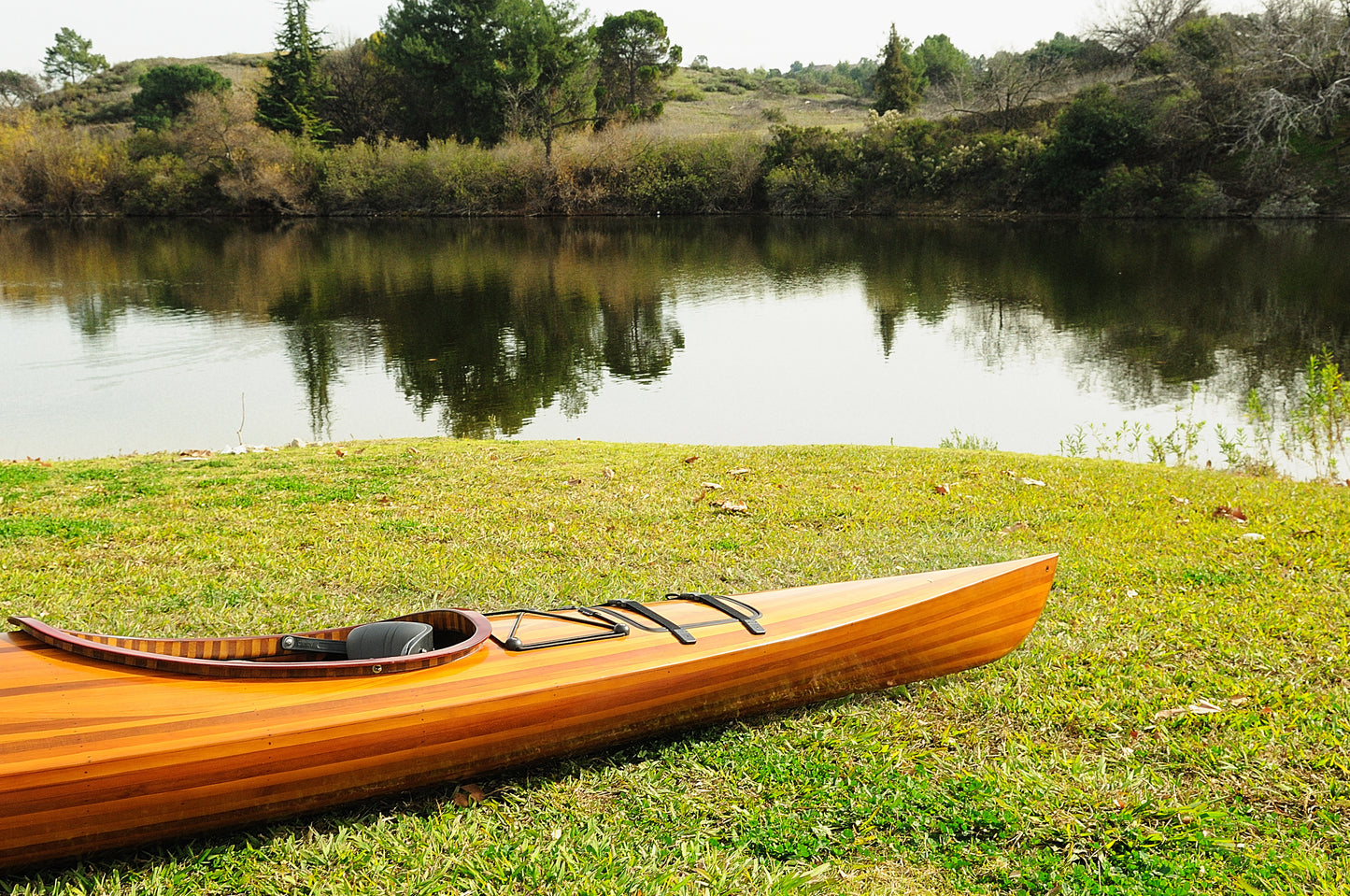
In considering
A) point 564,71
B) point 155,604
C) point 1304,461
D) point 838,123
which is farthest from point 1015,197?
point 155,604

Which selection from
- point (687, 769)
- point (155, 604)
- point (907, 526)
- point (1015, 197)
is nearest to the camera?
point (687, 769)

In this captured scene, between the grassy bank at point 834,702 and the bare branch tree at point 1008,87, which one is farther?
the bare branch tree at point 1008,87

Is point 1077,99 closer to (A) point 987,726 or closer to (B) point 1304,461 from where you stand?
(B) point 1304,461

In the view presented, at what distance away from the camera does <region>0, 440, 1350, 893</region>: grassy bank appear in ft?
9.55

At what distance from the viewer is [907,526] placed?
6.08m

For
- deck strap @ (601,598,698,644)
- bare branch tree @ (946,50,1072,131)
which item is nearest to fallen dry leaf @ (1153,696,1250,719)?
deck strap @ (601,598,698,644)

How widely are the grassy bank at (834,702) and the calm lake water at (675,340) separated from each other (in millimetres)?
5148

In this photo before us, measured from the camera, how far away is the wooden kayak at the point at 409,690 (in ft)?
8.68

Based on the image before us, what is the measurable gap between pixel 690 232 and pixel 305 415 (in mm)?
27609

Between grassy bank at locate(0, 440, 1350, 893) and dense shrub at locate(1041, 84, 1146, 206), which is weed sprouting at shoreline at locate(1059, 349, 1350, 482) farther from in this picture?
dense shrub at locate(1041, 84, 1146, 206)

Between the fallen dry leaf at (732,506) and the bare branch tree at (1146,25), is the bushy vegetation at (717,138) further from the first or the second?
the fallen dry leaf at (732,506)

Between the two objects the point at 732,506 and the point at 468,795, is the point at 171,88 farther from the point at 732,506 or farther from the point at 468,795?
the point at 468,795

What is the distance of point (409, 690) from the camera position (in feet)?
9.87

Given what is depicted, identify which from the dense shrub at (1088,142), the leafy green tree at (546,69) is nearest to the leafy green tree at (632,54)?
the leafy green tree at (546,69)
